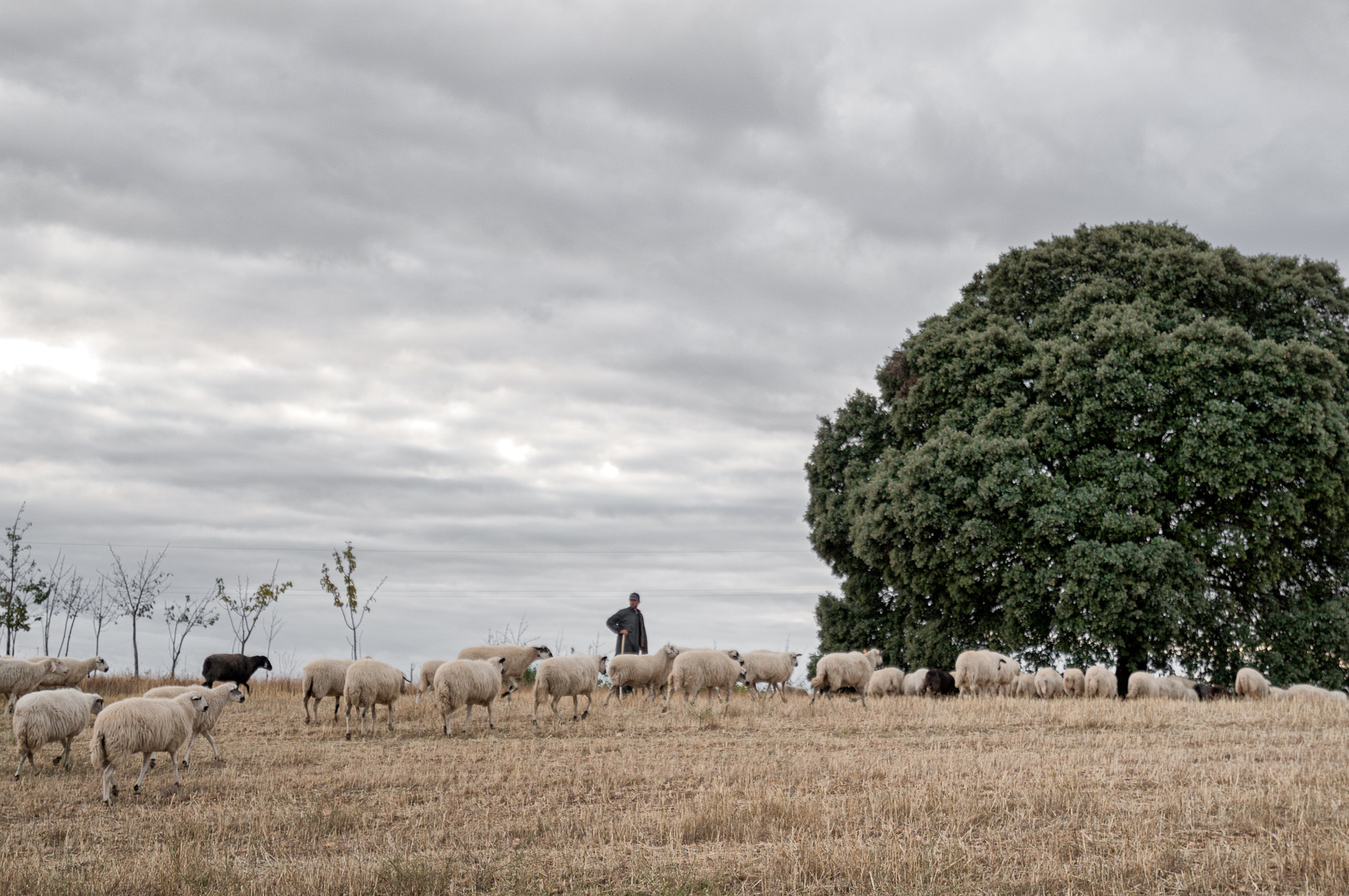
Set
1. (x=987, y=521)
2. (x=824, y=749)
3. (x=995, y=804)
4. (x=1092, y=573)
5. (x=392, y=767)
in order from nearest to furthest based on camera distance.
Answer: (x=995, y=804) < (x=392, y=767) < (x=824, y=749) < (x=1092, y=573) < (x=987, y=521)

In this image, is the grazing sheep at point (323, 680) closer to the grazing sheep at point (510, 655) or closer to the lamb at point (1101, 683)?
the grazing sheep at point (510, 655)

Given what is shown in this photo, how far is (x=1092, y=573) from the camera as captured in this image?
83.1ft

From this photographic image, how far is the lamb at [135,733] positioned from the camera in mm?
11492

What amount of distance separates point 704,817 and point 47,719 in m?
8.91

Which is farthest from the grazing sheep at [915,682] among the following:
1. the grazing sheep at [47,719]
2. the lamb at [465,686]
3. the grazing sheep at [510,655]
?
the grazing sheep at [47,719]

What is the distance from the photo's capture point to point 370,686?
17781 millimetres

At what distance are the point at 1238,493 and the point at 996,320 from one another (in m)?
8.30

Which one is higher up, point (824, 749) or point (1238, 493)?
point (1238, 493)

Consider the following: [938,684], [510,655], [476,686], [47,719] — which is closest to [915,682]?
[938,684]

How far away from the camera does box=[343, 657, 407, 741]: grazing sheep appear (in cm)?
1769

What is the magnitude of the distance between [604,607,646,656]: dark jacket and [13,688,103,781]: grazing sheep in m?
15.4

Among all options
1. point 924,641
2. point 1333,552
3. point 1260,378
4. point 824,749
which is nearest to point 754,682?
point 924,641

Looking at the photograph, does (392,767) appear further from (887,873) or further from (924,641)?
(924,641)

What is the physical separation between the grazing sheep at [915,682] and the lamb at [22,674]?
66.3 ft
